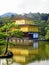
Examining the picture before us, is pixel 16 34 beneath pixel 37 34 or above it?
above

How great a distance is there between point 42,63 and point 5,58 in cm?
159

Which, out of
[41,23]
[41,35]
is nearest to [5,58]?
[41,35]

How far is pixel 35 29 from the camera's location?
2170 centimetres

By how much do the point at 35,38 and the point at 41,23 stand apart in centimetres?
365

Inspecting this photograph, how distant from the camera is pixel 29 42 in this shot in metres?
18.0

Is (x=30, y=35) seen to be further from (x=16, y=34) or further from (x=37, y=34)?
(x=16, y=34)

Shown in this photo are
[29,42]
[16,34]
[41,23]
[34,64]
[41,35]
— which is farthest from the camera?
[41,23]

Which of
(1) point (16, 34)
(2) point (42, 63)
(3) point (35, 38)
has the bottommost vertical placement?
(3) point (35, 38)

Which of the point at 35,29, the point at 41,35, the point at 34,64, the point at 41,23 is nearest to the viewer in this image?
the point at 34,64

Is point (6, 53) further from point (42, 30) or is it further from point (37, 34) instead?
point (42, 30)

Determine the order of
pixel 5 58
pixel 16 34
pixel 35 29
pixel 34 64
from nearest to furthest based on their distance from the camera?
pixel 34 64, pixel 5 58, pixel 16 34, pixel 35 29

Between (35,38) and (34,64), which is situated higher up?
(34,64)

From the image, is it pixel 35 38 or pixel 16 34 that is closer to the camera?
pixel 16 34

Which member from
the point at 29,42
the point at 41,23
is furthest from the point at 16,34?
the point at 41,23
